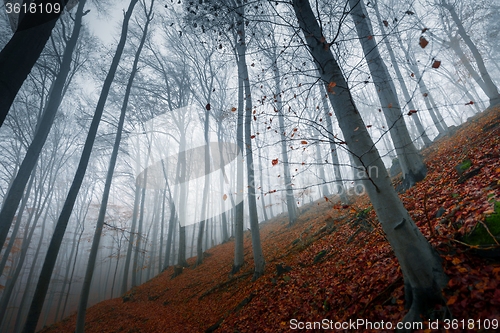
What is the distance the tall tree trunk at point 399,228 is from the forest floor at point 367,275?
149mm

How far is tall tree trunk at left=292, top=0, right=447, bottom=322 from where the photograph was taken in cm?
204

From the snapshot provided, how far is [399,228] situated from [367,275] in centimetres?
164

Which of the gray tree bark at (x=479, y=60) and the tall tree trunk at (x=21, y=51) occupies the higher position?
the gray tree bark at (x=479, y=60)

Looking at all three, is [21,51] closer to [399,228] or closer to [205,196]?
[399,228]

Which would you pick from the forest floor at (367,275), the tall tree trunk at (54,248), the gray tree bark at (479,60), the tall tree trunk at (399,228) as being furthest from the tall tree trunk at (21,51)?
the gray tree bark at (479,60)

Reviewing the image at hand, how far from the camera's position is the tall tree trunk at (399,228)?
6.70 feet

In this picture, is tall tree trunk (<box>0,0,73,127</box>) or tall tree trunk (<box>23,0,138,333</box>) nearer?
tall tree trunk (<box>0,0,73,127</box>)

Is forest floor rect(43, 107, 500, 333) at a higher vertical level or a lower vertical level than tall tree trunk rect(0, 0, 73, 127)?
lower

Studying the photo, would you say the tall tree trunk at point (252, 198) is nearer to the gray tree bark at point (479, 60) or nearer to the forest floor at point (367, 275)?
the forest floor at point (367, 275)

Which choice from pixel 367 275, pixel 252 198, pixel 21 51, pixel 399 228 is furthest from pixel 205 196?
pixel 399 228

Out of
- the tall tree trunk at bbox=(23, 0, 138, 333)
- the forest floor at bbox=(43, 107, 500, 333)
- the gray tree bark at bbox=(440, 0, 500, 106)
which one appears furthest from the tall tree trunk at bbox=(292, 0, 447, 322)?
the gray tree bark at bbox=(440, 0, 500, 106)

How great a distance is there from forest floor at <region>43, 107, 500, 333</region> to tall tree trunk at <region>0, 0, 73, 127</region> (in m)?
4.22

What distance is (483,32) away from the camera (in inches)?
602

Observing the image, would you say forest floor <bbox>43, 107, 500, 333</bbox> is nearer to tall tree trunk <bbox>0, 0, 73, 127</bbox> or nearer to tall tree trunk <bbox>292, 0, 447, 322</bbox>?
tall tree trunk <bbox>292, 0, 447, 322</bbox>
